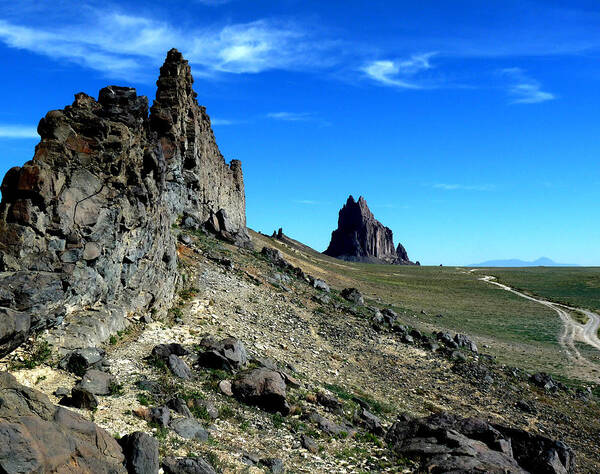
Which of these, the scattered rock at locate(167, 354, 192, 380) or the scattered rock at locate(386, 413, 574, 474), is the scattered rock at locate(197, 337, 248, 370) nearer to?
the scattered rock at locate(167, 354, 192, 380)

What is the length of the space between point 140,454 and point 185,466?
139 centimetres

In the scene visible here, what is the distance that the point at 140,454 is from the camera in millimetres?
10562

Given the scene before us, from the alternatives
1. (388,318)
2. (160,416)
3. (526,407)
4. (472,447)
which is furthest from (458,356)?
(160,416)

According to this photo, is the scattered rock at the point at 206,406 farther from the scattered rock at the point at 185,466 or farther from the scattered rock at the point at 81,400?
the scattered rock at the point at 185,466

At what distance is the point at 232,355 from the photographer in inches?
790

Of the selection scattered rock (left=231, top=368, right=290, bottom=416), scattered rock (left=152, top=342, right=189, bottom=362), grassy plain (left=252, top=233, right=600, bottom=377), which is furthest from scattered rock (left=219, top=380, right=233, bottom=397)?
grassy plain (left=252, top=233, right=600, bottom=377)

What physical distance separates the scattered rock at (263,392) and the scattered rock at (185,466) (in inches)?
221

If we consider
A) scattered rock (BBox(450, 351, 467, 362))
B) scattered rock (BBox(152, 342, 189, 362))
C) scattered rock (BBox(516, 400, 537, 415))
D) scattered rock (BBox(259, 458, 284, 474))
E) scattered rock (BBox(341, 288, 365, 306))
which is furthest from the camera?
scattered rock (BBox(341, 288, 365, 306))

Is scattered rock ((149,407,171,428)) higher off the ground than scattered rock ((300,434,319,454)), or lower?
higher

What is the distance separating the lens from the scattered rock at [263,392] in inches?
674

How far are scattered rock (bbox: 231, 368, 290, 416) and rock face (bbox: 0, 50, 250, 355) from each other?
6.29m

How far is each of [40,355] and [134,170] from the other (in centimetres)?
1043

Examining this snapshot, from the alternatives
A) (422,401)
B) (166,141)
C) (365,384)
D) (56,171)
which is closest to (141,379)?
(56,171)

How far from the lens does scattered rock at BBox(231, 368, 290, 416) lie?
17.1 m
